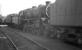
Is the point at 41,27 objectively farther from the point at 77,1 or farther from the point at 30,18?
the point at 77,1

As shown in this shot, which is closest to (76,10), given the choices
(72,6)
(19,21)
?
(72,6)

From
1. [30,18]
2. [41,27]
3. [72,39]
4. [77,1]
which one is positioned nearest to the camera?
[77,1]

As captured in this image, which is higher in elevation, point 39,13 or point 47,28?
point 39,13

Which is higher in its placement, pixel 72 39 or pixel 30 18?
pixel 30 18

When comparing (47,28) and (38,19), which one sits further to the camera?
(38,19)

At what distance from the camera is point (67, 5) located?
37.1 feet


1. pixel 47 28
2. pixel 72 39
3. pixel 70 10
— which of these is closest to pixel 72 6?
pixel 70 10

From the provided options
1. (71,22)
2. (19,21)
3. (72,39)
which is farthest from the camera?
(19,21)

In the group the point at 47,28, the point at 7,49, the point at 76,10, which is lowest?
the point at 7,49

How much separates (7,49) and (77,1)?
233 inches

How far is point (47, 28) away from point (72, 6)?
267 inches

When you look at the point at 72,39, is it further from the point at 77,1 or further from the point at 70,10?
the point at 77,1

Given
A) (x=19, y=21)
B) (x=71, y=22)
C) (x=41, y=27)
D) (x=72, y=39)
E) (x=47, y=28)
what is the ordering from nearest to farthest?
(x=71, y=22) < (x=72, y=39) < (x=47, y=28) < (x=41, y=27) < (x=19, y=21)

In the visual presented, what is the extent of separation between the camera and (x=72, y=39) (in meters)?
11.6
